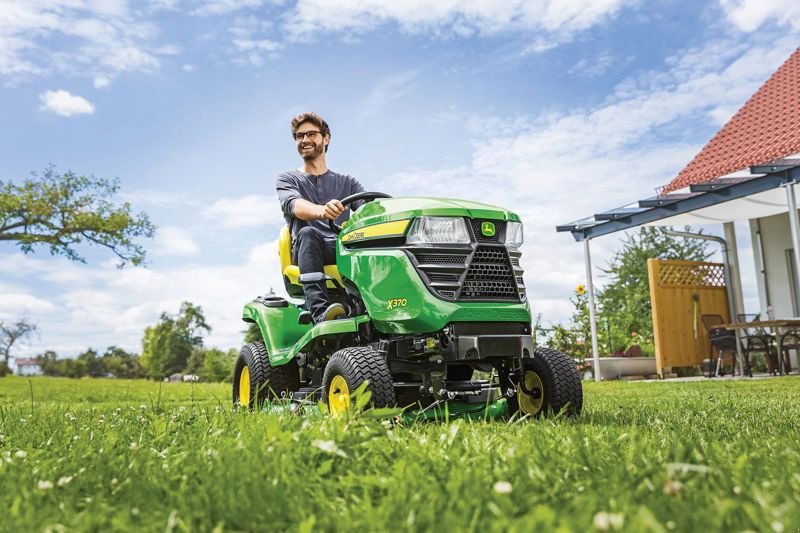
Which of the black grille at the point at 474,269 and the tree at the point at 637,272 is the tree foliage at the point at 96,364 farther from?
the black grille at the point at 474,269

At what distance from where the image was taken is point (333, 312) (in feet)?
12.1

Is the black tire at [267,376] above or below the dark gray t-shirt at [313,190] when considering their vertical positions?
below

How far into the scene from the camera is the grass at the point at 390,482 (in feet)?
4.47

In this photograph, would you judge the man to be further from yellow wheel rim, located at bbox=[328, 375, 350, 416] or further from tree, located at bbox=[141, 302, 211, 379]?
tree, located at bbox=[141, 302, 211, 379]

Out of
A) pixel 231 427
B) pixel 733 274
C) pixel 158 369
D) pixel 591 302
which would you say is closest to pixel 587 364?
pixel 591 302

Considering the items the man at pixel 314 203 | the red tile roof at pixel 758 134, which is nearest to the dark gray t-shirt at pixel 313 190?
the man at pixel 314 203

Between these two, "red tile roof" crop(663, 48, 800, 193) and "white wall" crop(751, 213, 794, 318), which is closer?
"red tile roof" crop(663, 48, 800, 193)

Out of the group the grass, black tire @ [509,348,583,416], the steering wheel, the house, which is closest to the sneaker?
the steering wheel

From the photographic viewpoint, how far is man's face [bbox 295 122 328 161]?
4320 millimetres

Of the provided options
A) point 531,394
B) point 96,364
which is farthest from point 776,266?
point 96,364

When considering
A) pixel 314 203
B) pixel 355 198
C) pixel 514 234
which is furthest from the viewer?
pixel 314 203

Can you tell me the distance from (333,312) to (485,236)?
2.99ft

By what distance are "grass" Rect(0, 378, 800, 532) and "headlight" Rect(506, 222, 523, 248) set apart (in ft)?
3.97

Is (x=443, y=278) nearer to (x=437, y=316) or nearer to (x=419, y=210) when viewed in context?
(x=437, y=316)
